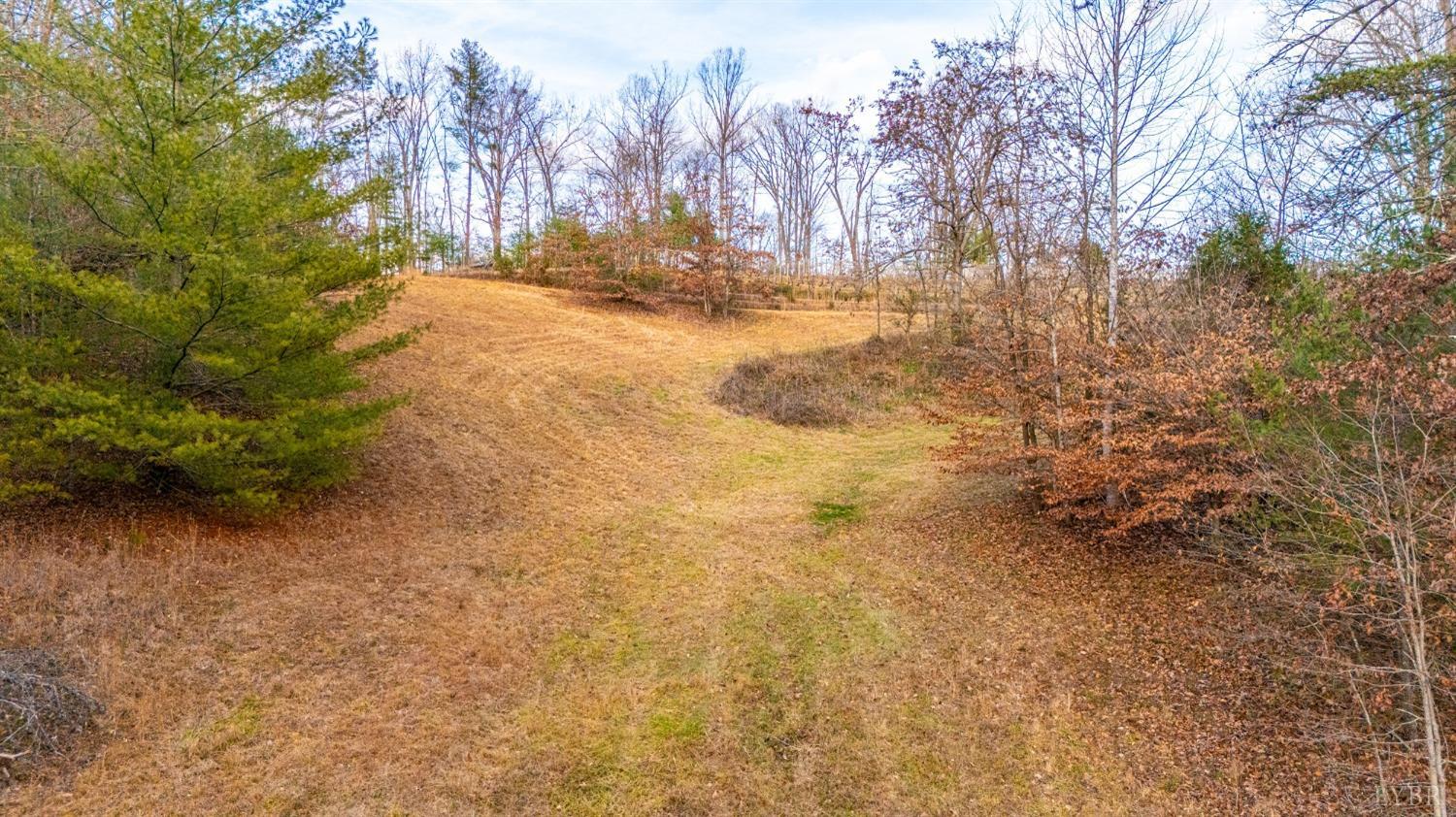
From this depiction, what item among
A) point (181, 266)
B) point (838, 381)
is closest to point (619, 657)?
point (181, 266)

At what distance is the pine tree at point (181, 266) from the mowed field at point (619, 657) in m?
1.26

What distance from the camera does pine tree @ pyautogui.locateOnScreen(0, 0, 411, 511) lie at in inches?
243

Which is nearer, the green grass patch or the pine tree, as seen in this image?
the pine tree

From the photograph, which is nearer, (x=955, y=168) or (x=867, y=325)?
(x=955, y=168)

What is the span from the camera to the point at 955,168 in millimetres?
13102

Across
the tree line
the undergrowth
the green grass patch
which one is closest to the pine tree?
the tree line

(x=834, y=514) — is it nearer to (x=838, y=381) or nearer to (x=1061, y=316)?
(x=1061, y=316)

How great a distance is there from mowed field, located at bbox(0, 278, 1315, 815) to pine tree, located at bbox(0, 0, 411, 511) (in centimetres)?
126

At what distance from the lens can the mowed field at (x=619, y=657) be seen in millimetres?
5059

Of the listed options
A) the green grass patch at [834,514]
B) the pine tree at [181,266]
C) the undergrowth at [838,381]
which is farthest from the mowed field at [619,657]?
the undergrowth at [838,381]

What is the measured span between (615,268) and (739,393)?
9.73m

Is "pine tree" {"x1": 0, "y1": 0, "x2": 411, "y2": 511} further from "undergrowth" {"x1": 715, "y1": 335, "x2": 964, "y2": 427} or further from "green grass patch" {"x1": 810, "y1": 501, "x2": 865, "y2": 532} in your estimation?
"undergrowth" {"x1": 715, "y1": 335, "x2": 964, "y2": 427}

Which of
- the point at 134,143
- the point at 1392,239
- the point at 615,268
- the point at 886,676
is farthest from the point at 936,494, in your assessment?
the point at 615,268

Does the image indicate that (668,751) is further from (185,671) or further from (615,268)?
(615,268)
